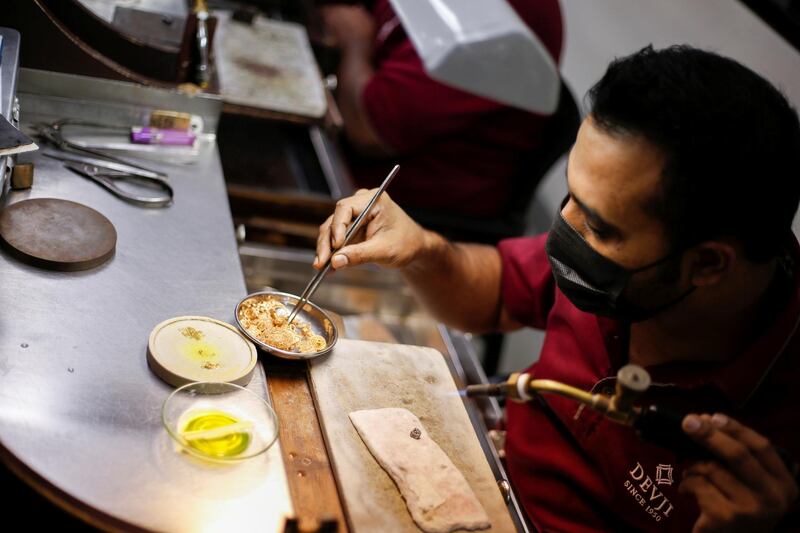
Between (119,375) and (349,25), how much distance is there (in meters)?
3.15

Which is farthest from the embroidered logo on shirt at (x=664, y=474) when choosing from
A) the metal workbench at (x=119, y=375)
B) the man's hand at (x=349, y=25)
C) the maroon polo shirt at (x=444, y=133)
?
the man's hand at (x=349, y=25)

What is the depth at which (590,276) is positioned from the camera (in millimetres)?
1780

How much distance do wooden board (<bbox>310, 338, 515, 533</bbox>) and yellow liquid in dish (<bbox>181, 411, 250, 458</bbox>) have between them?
0.18 m

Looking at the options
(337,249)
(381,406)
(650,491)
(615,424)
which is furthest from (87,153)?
(650,491)

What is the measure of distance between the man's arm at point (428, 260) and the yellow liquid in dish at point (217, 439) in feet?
1.65

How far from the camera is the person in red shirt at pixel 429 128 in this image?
3572 millimetres

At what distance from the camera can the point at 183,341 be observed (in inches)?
63.4

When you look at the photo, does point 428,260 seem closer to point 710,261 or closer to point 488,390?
point 488,390

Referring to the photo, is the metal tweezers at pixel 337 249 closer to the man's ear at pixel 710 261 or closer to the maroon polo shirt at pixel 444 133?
the man's ear at pixel 710 261

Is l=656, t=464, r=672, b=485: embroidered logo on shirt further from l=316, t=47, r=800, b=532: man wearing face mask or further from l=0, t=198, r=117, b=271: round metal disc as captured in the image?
l=0, t=198, r=117, b=271: round metal disc

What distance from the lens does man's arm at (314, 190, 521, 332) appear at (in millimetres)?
1960

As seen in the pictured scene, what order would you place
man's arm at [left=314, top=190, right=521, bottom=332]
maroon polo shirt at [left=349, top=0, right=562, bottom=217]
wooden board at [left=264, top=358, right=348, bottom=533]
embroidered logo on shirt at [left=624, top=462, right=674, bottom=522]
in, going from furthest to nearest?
maroon polo shirt at [left=349, top=0, right=562, bottom=217] < man's arm at [left=314, top=190, right=521, bottom=332] < embroidered logo on shirt at [left=624, top=462, right=674, bottom=522] < wooden board at [left=264, top=358, right=348, bottom=533]

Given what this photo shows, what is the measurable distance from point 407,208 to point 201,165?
145 centimetres

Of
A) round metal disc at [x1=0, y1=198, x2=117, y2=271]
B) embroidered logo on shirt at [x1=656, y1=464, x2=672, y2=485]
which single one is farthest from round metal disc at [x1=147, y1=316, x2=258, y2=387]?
embroidered logo on shirt at [x1=656, y1=464, x2=672, y2=485]
